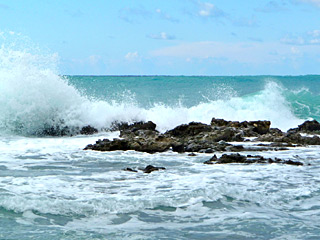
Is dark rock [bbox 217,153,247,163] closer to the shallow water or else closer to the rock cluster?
the shallow water

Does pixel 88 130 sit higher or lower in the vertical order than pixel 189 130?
lower

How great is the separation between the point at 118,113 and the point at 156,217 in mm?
12490

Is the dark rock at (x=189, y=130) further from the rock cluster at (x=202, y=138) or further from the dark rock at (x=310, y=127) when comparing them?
the dark rock at (x=310, y=127)

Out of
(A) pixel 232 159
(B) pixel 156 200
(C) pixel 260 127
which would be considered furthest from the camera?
(C) pixel 260 127

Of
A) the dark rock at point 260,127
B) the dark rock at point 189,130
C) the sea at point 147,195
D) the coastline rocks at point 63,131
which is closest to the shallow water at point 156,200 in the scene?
the sea at point 147,195

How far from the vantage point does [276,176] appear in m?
8.95

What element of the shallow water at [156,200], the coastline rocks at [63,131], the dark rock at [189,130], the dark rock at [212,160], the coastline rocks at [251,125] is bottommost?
the shallow water at [156,200]

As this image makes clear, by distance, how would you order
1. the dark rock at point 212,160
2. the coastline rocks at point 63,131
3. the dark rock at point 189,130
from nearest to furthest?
the dark rock at point 212,160, the dark rock at point 189,130, the coastline rocks at point 63,131

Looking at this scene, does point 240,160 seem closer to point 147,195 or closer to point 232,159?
point 232,159

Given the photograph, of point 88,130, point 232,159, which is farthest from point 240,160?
point 88,130

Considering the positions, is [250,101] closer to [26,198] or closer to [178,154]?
[178,154]

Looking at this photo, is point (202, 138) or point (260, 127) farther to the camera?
point (260, 127)

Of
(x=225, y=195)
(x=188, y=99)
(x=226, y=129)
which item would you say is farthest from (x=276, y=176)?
(x=188, y=99)

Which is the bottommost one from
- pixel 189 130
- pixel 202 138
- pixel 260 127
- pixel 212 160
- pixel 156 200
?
pixel 156 200
